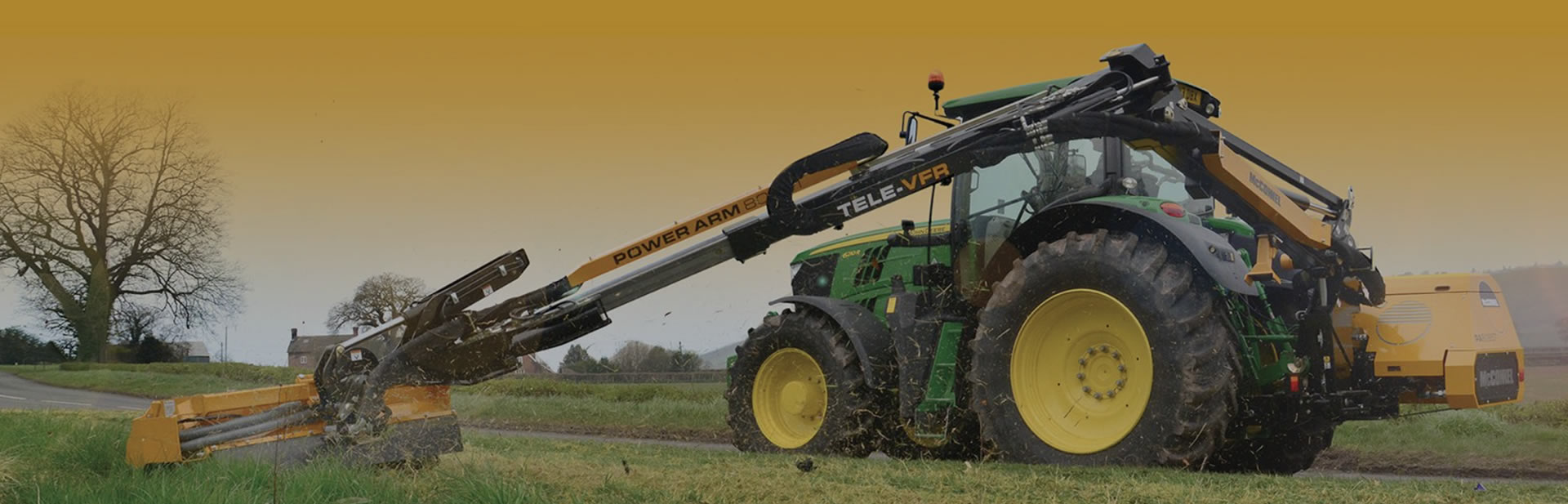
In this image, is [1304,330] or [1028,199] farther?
[1028,199]

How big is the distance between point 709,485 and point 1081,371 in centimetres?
238

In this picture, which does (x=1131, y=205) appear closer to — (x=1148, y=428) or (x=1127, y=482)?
(x=1148, y=428)

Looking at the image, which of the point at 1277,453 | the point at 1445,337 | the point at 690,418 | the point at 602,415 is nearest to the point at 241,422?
the point at 1277,453

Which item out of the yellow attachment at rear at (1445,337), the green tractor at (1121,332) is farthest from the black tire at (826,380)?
the yellow attachment at rear at (1445,337)

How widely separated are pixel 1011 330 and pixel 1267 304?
4.58ft

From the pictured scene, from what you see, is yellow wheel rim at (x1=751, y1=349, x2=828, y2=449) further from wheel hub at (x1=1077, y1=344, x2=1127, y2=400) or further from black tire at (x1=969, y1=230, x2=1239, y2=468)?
wheel hub at (x1=1077, y1=344, x2=1127, y2=400)

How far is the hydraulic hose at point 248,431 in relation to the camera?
6.52 m

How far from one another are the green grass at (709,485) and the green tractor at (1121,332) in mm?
466

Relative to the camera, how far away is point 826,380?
8.22 m

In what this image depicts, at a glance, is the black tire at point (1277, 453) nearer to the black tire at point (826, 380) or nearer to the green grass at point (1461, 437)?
the green grass at point (1461, 437)

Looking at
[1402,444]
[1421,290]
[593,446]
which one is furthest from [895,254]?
[1402,444]

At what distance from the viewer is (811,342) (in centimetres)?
834

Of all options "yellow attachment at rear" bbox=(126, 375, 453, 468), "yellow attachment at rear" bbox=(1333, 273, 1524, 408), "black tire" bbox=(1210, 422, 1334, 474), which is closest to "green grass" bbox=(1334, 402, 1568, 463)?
"black tire" bbox=(1210, 422, 1334, 474)

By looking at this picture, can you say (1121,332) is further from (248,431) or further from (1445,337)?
(248,431)
